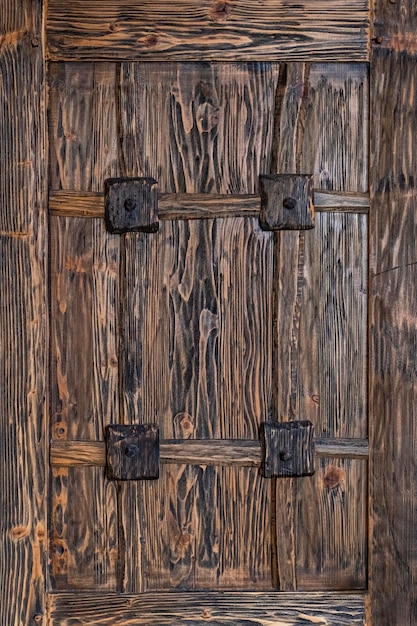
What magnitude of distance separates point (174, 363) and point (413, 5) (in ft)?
2.99

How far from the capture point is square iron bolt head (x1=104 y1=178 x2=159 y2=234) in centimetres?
143

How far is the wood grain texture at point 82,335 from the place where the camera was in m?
1.44

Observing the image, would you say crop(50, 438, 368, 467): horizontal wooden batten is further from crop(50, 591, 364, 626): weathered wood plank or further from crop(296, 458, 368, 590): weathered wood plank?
crop(50, 591, 364, 626): weathered wood plank

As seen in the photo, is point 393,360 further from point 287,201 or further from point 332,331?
point 287,201

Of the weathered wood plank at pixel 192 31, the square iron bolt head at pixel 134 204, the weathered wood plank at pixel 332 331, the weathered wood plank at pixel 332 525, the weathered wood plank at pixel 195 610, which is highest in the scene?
the weathered wood plank at pixel 192 31

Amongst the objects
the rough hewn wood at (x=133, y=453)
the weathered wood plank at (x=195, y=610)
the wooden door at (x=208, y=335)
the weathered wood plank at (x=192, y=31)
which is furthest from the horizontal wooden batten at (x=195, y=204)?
the weathered wood plank at (x=195, y=610)

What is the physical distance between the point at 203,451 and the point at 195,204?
0.53 metres

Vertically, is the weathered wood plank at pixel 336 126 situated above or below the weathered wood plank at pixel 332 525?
above

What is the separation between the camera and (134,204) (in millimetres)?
1427

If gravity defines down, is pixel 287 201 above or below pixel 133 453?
above

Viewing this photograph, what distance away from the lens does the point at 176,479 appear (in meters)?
1.46

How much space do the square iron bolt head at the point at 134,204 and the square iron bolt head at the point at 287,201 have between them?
233mm

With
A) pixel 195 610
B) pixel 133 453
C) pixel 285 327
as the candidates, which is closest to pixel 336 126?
pixel 285 327

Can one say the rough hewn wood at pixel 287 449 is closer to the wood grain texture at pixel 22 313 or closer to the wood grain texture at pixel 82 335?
the wood grain texture at pixel 82 335
